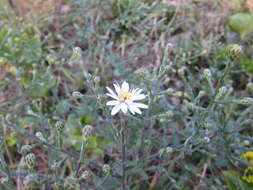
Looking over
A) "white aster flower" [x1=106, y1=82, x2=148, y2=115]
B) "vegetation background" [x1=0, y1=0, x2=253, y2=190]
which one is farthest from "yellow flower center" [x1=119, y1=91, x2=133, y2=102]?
"vegetation background" [x1=0, y1=0, x2=253, y2=190]

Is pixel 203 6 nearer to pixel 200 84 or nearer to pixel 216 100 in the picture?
pixel 200 84

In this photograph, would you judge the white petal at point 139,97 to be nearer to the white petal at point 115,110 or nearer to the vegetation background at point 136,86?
the vegetation background at point 136,86

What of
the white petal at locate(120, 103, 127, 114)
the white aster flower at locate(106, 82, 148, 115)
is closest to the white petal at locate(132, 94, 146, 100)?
the white aster flower at locate(106, 82, 148, 115)

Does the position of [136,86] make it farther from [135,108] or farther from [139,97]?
[135,108]

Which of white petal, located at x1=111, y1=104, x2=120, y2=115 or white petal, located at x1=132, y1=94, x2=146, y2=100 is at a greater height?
white petal, located at x1=111, y1=104, x2=120, y2=115

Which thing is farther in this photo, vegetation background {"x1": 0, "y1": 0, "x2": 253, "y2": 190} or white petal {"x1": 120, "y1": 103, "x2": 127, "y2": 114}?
vegetation background {"x1": 0, "y1": 0, "x2": 253, "y2": 190}

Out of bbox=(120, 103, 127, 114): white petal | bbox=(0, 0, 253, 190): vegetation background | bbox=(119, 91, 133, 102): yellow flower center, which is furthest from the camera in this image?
bbox=(0, 0, 253, 190): vegetation background

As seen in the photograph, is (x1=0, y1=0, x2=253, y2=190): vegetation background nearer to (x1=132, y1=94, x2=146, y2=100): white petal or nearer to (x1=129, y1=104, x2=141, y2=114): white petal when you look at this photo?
(x1=132, y1=94, x2=146, y2=100): white petal

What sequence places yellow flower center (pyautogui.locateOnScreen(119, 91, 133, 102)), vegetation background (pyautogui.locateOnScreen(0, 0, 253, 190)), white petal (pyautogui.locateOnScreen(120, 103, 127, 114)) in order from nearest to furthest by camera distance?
white petal (pyautogui.locateOnScreen(120, 103, 127, 114)), yellow flower center (pyautogui.locateOnScreen(119, 91, 133, 102)), vegetation background (pyautogui.locateOnScreen(0, 0, 253, 190))

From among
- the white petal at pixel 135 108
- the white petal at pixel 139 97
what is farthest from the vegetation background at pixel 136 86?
the white petal at pixel 135 108
